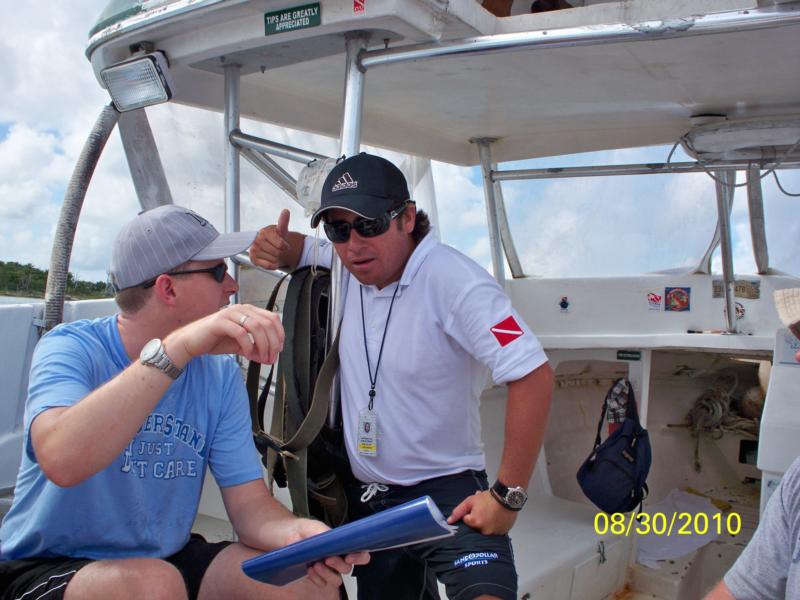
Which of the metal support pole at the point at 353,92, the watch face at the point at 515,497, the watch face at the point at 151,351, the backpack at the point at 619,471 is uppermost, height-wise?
the metal support pole at the point at 353,92

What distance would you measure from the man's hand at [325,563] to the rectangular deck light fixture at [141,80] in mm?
1508

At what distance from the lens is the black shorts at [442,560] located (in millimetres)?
1926

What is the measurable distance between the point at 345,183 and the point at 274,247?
0.50 metres

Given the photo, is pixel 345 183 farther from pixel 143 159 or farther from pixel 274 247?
pixel 143 159

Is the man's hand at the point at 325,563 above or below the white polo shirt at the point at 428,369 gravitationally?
below

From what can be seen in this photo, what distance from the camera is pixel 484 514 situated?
6.41ft

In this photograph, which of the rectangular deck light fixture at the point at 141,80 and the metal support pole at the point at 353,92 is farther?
the rectangular deck light fixture at the point at 141,80

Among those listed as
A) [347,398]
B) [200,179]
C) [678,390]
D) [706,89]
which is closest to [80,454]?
[347,398]

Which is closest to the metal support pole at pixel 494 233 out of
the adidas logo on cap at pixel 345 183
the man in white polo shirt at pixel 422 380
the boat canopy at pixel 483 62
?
the boat canopy at pixel 483 62

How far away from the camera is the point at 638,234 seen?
4617 mm

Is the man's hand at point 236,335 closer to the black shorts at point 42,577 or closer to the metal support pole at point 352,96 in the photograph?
the black shorts at point 42,577

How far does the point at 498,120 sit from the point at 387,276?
159 cm

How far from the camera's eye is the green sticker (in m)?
2.12
